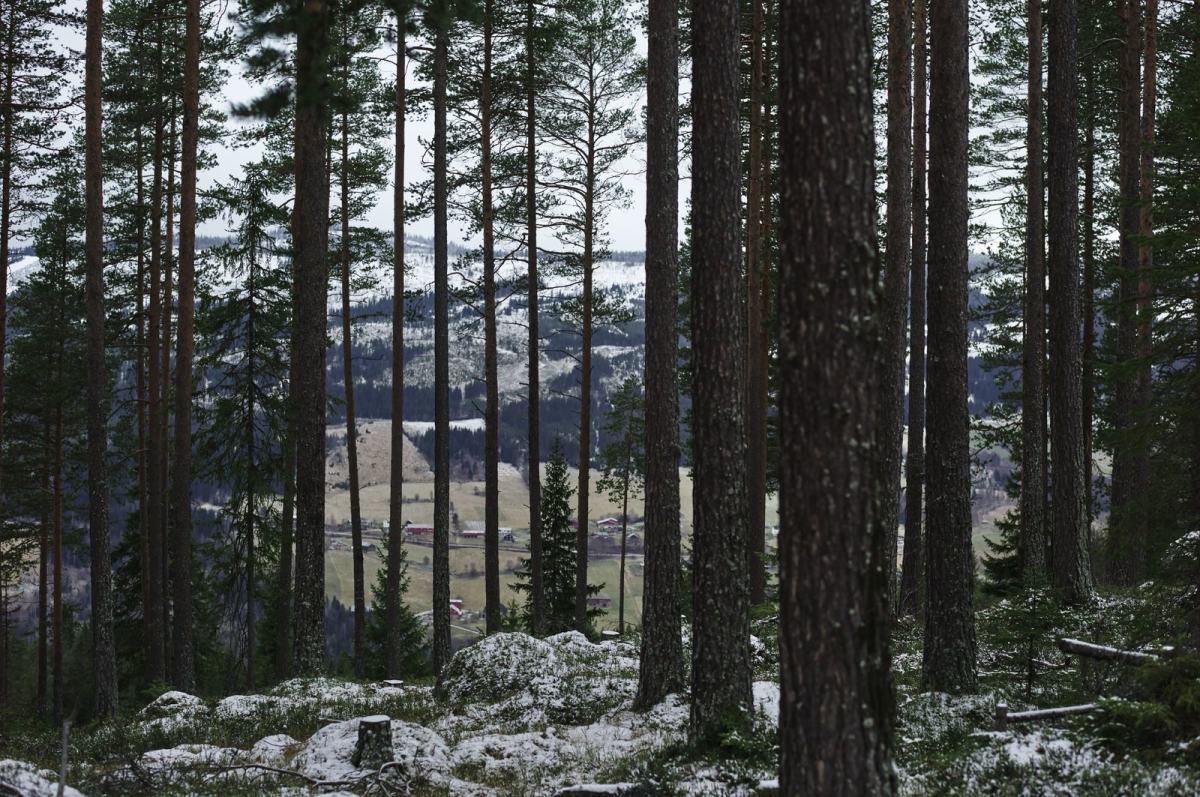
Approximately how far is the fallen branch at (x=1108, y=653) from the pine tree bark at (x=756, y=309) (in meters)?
10.4

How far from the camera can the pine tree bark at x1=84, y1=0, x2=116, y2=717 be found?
13.0 m

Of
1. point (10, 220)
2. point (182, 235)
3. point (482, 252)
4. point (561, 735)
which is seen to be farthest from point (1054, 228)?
point (10, 220)

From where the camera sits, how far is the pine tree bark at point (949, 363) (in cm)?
786

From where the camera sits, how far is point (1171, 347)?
6.95 metres

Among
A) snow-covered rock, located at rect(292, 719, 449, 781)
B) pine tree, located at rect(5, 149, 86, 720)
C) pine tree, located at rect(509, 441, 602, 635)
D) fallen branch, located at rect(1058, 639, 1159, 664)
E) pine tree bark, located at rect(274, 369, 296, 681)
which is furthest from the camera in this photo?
pine tree, located at rect(509, 441, 602, 635)

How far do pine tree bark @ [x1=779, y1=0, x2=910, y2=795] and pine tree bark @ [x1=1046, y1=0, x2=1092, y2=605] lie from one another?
360 inches

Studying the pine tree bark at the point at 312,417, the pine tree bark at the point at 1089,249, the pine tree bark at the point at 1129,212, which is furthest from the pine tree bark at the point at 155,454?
the pine tree bark at the point at 1089,249


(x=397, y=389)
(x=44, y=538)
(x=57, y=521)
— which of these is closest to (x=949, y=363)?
(x=397, y=389)

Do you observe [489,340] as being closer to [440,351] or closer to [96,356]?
[440,351]

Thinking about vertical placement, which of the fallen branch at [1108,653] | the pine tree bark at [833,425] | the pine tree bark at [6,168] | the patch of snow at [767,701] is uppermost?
the pine tree bark at [6,168]

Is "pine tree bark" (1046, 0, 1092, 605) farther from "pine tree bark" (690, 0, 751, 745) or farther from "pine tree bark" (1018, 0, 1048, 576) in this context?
"pine tree bark" (690, 0, 751, 745)

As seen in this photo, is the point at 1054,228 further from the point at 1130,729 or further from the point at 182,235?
the point at 182,235

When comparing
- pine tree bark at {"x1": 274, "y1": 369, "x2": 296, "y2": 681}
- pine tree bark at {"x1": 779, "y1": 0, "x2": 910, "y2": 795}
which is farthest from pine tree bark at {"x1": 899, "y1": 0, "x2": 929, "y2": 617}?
pine tree bark at {"x1": 274, "y1": 369, "x2": 296, "y2": 681}

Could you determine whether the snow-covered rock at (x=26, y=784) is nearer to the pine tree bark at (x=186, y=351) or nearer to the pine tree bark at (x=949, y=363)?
the pine tree bark at (x=949, y=363)
